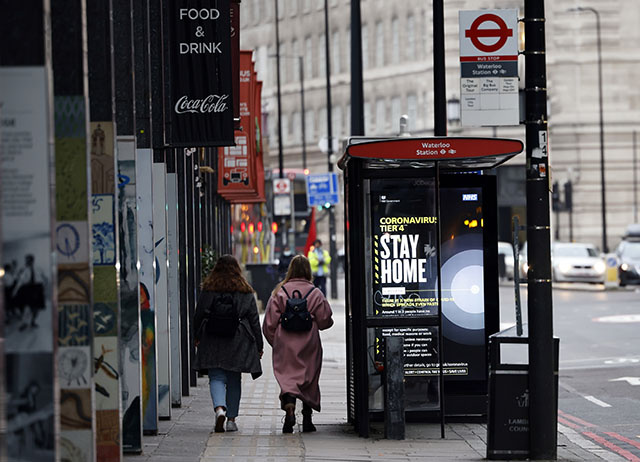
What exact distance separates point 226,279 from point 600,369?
893 cm

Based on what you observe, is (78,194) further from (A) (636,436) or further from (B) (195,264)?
(B) (195,264)

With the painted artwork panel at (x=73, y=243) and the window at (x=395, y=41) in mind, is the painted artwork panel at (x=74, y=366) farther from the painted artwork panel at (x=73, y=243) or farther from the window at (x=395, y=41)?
the window at (x=395, y=41)

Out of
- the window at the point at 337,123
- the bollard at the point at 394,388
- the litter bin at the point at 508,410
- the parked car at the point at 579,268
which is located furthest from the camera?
the window at the point at 337,123

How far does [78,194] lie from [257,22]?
3544 inches

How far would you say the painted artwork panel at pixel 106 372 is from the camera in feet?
32.5

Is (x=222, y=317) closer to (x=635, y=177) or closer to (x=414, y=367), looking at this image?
(x=414, y=367)

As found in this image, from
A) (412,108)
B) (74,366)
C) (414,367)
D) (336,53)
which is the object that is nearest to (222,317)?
(414,367)

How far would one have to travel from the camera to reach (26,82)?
6.68m

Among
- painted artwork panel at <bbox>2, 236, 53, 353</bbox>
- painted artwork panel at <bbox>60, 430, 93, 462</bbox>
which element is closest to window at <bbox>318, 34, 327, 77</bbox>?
painted artwork panel at <bbox>60, 430, 93, 462</bbox>

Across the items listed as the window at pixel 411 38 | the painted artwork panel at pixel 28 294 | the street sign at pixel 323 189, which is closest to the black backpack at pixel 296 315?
the painted artwork panel at pixel 28 294

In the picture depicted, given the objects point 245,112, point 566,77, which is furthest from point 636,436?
point 566,77

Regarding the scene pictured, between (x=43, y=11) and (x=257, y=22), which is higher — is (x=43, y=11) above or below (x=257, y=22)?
below

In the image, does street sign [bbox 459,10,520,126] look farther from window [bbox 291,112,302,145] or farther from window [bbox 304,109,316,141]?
window [bbox 291,112,302,145]

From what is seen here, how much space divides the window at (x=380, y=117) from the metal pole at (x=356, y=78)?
54.8 m
